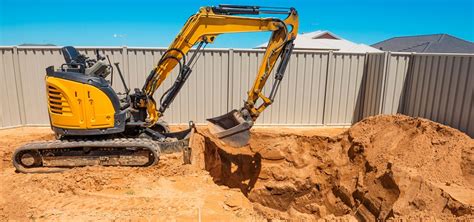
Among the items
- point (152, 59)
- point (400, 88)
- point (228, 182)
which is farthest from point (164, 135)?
point (400, 88)

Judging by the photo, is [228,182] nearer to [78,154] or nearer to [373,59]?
[78,154]

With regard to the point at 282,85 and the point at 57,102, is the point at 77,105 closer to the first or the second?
the point at 57,102

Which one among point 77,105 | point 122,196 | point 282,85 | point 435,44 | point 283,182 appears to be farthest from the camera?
point 435,44

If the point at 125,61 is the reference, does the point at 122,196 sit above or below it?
below

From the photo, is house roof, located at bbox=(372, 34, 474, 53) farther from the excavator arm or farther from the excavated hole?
the excavator arm

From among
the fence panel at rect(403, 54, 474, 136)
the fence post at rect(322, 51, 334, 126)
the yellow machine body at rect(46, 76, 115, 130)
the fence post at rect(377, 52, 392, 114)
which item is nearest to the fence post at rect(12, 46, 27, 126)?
the yellow machine body at rect(46, 76, 115, 130)

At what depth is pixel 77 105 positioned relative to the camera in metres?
5.43

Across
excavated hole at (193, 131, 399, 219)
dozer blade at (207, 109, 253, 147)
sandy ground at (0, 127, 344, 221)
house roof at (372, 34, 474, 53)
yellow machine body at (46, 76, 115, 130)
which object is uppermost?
house roof at (372, 34, 474, 53)

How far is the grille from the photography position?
17.7ft

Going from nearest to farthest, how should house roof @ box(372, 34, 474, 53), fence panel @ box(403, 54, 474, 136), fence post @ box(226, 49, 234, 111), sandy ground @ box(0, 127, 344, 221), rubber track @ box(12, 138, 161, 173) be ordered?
1. sandy ground @ box(0, 127, 344, 221)
2. rubber track @ box(12, 138, 161, 173)
3. fence panel @ box(403, 54, 474, 136)
4. fence post @ box(226, 49, 234, 111)
5. house roof @ box(372, 34, 474, 53)

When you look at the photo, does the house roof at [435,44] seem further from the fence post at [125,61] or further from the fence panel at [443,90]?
the fence post at [125,61]

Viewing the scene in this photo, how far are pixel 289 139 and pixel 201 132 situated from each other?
7.06 ft

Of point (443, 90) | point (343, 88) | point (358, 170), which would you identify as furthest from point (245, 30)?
point (443, 90)

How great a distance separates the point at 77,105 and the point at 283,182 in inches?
172
